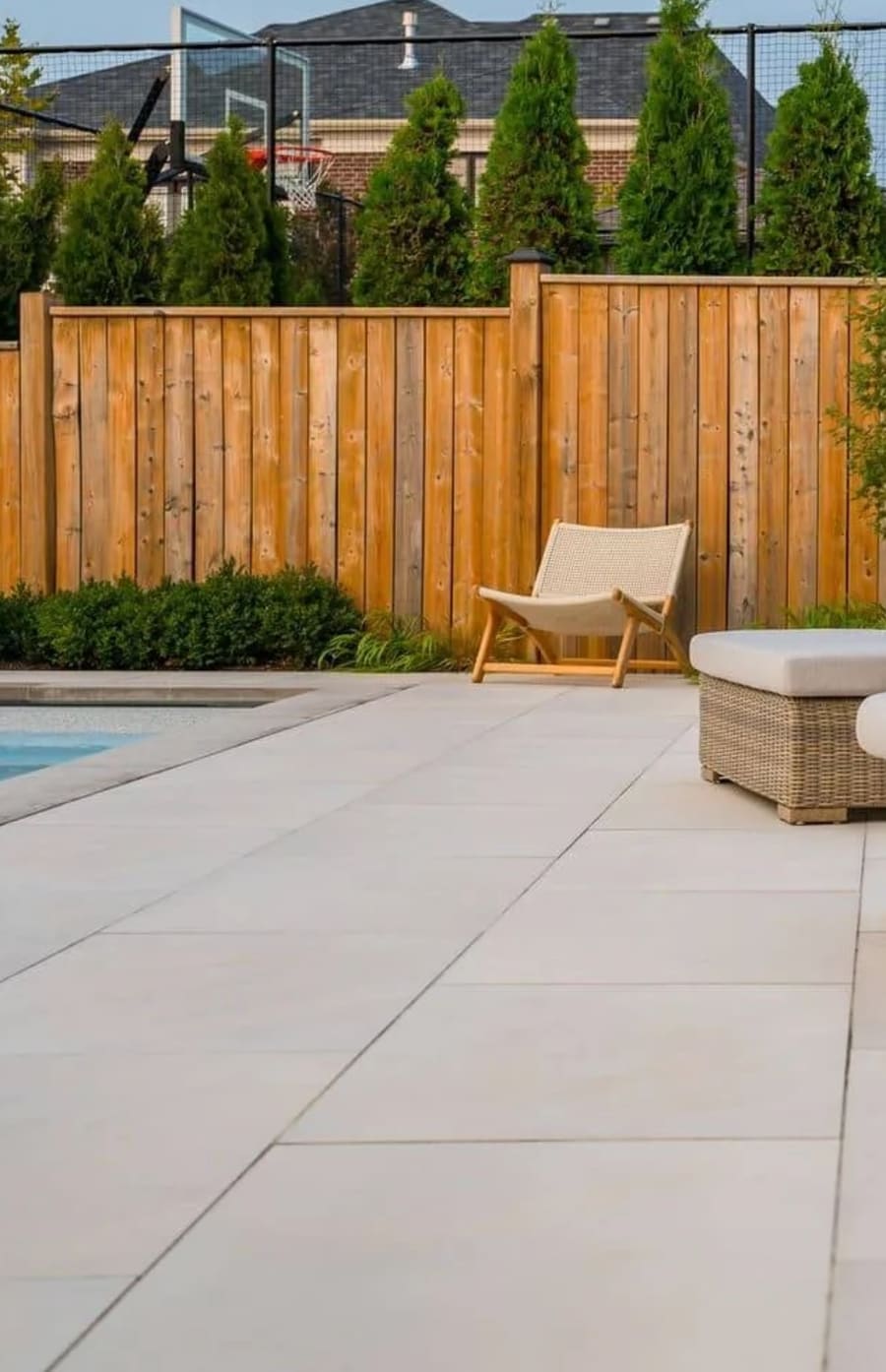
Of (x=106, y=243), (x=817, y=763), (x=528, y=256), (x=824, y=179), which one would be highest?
(x=824, y=179)

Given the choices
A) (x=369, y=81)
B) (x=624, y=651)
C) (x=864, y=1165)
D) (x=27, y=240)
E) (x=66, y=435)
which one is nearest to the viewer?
(x=864, y=1165)

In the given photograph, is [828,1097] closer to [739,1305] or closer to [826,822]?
[739,1305]

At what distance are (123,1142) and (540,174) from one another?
8430 millimetres

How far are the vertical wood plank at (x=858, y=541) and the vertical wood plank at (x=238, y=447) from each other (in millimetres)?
2771

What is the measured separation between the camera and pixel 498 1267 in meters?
2.11

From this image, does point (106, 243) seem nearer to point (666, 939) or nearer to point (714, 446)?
point (714, 446)

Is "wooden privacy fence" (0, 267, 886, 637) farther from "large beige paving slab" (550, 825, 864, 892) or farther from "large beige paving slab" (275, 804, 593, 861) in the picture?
"large beige paving slab" (550, 825, 864, 892)

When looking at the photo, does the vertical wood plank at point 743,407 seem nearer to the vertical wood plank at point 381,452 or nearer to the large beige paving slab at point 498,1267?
the vertical wood plank at point 381,452

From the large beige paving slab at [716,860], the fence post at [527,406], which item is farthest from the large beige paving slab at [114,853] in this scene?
the fence post at [527,406]

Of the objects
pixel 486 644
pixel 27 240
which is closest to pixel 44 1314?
pixel 486 644

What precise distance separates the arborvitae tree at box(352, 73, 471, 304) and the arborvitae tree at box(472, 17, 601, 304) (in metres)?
0.22

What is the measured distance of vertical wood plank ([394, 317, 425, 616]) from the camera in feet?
32.4

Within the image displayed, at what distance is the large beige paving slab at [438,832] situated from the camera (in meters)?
4.68

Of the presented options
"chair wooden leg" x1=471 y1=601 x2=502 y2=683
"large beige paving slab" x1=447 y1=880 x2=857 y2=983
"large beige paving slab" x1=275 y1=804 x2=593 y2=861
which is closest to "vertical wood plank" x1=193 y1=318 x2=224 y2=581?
"chair wooden leg" x1=471 y1=601 x2=502 y2=683
